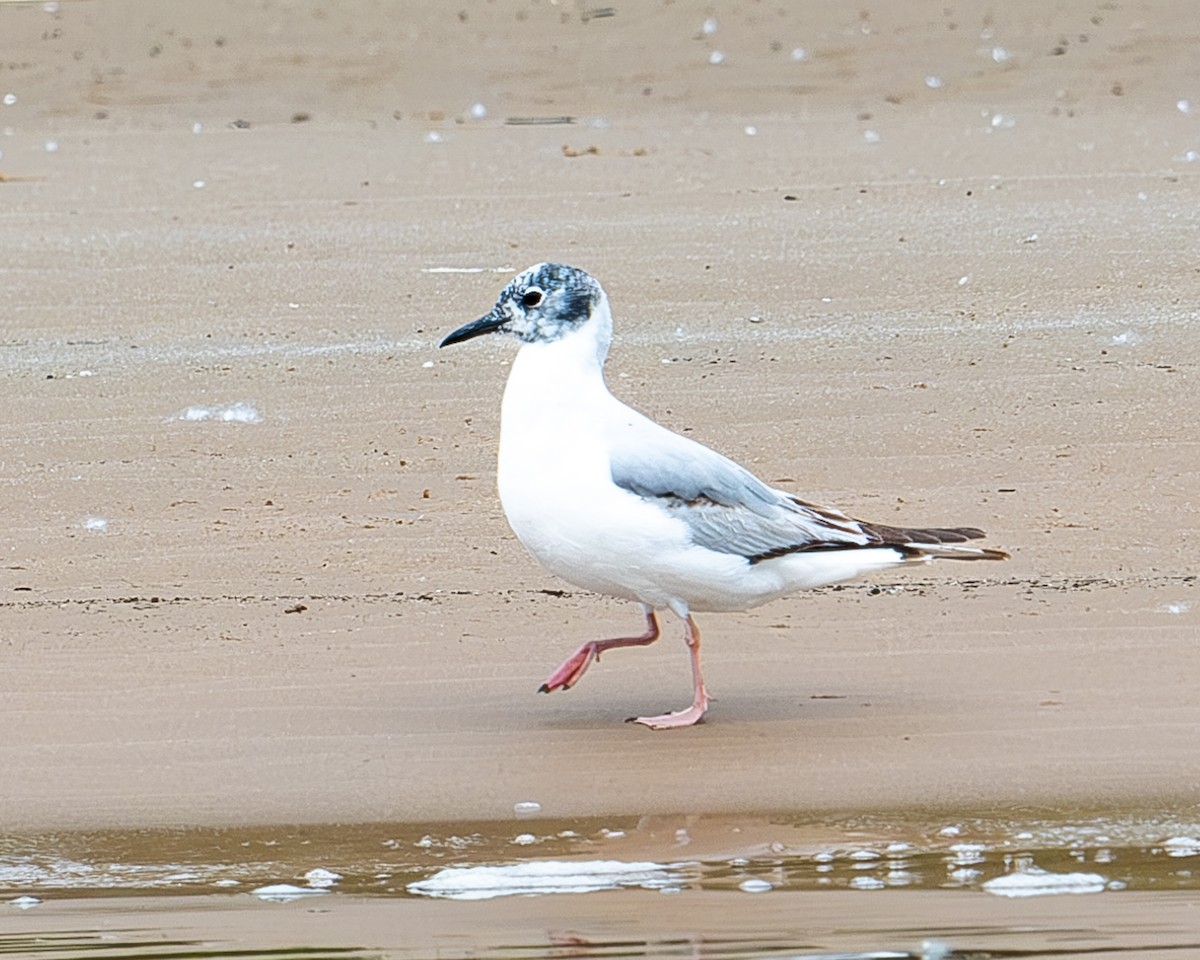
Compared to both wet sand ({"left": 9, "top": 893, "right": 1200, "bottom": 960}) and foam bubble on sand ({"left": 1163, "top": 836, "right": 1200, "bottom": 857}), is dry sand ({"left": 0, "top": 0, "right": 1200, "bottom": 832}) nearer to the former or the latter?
foam bubble on sand ({"left": 1163, "top": 836, "right": 1200, "bottom": 857})

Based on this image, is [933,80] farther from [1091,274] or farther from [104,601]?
[104,601]

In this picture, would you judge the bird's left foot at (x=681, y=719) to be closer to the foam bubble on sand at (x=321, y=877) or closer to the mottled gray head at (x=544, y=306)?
the mottled gray head at (x=544, y=306)

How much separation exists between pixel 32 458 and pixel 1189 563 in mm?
4211

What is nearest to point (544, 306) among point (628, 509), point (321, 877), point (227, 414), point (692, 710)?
point (628, 509)

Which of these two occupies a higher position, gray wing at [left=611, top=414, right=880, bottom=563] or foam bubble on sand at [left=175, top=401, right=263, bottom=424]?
foam bubble on sand at [left=175, top=401, right=263, bottom=424]

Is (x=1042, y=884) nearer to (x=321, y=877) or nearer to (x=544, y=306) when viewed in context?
(x=321, y=877)

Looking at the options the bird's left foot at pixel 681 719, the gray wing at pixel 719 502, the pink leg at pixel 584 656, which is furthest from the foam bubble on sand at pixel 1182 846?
the pink leg at pixel 584 656

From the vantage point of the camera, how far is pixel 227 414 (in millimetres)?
9266

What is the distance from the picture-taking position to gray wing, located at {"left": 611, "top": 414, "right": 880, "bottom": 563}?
6.02 metres

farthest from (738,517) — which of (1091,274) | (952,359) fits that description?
(1091,274)

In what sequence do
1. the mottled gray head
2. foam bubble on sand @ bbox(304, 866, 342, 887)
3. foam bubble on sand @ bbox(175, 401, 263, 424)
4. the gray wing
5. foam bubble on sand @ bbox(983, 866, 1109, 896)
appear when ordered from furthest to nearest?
foam bubble on sand @ bbox(175, 401, 263, 424) < the mottled gray head < the gray wing < foam bubble on sand @ bbox(304, 866, 342, 887) < foam bubble on sand @ bbox(983, 866, 1109, 896)

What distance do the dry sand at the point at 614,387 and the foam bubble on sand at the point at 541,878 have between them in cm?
42

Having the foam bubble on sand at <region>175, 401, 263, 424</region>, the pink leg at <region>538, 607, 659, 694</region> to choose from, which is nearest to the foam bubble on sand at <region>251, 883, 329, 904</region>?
the pink leg at <region>538, 607, 659, 694</region>

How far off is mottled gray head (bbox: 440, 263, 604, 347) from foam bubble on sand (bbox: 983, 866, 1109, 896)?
6.57ft
